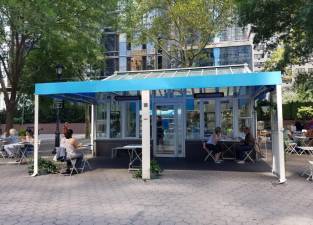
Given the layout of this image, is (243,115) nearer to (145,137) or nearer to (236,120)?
(236,120)

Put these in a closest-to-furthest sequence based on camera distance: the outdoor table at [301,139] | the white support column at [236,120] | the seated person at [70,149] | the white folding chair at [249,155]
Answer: the seated person at [70,149]
the white folding chair at [249,155]
the white support column at [236,120]
the outdoor table at [301,139]

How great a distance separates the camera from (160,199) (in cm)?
905

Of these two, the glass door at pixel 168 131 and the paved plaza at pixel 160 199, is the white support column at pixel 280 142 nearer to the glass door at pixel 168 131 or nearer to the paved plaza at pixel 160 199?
the paved plaza at pixel 160 199

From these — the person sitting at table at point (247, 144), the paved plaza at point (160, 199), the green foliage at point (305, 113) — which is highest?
the green foliage at point (305, 113)

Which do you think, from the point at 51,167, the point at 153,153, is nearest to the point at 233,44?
the point at 153,153

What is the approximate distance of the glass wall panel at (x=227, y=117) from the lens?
57.5 feet

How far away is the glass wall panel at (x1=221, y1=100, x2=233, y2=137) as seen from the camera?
690 inches

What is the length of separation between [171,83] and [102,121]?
26.0 feet

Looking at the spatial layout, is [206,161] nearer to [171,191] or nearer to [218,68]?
[218,68]

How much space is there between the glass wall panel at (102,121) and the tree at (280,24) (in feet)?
24.2

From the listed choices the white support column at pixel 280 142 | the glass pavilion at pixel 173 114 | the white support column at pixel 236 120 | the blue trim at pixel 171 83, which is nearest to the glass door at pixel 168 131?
the glass pavilion at pixel 173 114

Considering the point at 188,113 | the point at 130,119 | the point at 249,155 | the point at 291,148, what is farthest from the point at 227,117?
the point at 130,119

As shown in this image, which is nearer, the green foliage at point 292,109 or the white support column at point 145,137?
the white support column at point 145,137

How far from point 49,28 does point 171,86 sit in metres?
8.72
